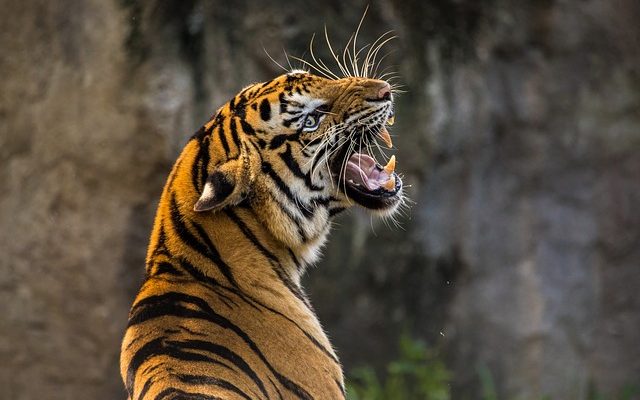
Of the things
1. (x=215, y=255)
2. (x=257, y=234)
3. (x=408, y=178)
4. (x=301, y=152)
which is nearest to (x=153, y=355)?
(x=215, y=255)

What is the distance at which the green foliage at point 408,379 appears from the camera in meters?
6.29

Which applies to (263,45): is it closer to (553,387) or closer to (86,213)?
(86,213)

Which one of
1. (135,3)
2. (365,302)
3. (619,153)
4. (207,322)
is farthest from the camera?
(619,153)

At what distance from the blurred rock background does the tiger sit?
2343mm

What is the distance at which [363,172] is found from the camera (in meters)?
3.72

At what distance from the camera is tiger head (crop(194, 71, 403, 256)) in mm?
3416

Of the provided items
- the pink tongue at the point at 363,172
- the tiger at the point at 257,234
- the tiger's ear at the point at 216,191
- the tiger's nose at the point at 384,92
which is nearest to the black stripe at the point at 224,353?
the tiger at the point at 257,234

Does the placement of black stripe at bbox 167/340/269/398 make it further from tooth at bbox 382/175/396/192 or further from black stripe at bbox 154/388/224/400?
tooth at bbox 382/175/396/192

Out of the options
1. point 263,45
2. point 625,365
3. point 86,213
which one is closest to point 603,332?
point 625,365

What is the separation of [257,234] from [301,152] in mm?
316

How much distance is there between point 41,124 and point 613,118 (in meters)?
3.57

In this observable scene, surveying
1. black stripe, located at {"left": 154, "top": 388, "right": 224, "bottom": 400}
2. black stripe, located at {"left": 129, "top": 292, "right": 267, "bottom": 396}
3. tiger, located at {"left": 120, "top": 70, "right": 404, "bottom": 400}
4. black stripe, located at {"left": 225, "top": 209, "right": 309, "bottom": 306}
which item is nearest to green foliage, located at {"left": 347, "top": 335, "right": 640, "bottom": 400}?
tiger, located at {"left": 120, "top": 70, "right": 404, "bottom": 400}

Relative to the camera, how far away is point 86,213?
19.5ft

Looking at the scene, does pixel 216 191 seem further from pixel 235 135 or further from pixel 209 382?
pixel 209 382
